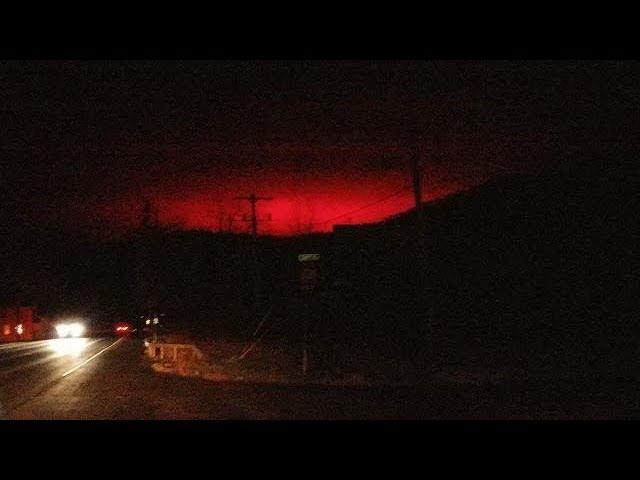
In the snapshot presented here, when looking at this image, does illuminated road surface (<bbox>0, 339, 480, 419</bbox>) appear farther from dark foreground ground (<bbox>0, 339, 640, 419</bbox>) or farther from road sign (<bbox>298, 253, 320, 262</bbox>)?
road sign (<bbox>298, 253, 320, 262</bbox>)

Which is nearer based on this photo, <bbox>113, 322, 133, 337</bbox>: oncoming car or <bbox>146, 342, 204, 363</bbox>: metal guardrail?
<bbox>146, 342, 204, 363</bbox>: metal guardrail

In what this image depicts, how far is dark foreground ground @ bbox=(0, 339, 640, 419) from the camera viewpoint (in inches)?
516

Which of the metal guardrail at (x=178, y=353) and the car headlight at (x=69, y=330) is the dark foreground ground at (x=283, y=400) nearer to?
the metal guardrail at (x=178, y=353)

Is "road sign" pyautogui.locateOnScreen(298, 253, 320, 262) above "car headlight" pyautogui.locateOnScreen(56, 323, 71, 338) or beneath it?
above

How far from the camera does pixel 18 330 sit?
76250 mm

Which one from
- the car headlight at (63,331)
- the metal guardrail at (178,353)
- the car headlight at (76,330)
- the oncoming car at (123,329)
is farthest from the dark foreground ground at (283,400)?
the car headlight at (63,331)

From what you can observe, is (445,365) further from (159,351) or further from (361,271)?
(361,271)

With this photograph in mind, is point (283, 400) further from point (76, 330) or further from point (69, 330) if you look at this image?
point (76, 330)

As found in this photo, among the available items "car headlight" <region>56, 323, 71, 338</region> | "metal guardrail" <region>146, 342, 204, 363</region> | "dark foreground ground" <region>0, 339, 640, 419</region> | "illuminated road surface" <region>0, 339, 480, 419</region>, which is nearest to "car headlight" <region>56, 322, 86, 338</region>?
"car headlight" <region>56, 323, 71, 338</region>

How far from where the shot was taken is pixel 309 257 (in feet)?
67.6

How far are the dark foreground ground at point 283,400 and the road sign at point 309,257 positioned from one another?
3.99 m

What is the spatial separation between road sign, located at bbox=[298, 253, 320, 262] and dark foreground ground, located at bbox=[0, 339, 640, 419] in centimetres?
399

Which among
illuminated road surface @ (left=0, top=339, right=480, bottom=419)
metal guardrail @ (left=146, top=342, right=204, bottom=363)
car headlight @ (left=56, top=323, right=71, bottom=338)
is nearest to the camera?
illuminated road surface @ (left=0, top=339, right=480, bottom=419)

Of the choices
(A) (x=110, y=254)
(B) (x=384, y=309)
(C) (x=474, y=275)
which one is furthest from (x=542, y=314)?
(A) (x=110, y=254)
